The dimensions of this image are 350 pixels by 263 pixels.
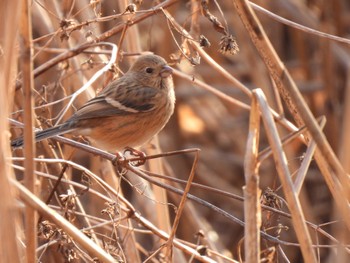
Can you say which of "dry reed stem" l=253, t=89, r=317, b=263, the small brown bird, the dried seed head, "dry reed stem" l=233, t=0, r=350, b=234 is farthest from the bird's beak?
"dry reed stem" l=253, t=89, r=317, b=263

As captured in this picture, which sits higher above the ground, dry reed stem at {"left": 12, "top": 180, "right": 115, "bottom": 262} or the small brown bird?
the small brown bird

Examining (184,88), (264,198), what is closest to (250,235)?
(264,198)

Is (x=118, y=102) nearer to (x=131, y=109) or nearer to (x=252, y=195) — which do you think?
(x=131, y=109)

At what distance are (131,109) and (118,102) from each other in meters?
0.08

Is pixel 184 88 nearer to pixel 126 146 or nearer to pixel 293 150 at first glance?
pixel 293 150

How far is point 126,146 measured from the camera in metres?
3.51

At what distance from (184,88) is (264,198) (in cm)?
365

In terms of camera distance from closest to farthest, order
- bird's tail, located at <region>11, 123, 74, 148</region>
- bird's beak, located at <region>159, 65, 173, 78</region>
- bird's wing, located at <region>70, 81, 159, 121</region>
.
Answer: bird's tail, located at <region>11, 123, 74, 148</region> → bird's wing, located at <region>70, 81, 159, 121</region> → bird's beak, located at <region>159, 65, 173, 78</region>

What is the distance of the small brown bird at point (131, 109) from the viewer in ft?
11.0

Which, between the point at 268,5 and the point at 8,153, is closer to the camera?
the point at 8,153

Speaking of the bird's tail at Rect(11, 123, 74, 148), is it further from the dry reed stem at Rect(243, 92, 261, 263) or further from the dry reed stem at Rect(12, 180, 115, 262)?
the dry reed stem at Rect(243, 92, 261, 263)

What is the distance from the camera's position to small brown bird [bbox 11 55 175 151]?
11.0 ft

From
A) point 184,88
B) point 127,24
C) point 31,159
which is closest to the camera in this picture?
point 31,159

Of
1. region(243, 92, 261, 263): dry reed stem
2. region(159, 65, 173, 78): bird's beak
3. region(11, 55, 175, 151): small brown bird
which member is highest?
region(159, 65, 173, 78): bird's beak
